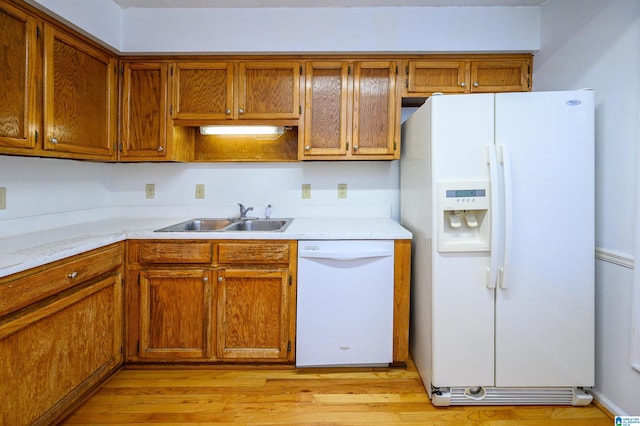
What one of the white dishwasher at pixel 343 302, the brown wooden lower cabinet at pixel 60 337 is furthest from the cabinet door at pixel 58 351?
the white dishwasher at pixel 343 302

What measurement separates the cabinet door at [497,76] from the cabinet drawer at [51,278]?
8.34 ft

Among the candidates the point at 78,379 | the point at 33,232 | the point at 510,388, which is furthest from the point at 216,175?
the point at 510,388

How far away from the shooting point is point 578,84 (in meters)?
1.91

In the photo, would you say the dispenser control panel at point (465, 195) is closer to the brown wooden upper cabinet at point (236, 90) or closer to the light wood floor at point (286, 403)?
the light wood floor at point (286, 403)

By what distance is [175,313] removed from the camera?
2.02m

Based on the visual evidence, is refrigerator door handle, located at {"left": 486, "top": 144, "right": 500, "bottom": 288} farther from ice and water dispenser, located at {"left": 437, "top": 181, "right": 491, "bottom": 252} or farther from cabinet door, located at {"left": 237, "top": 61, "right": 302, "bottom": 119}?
cabinet door, located at {"left": 237, "top": 61, "right": 302, "bottom": 119}

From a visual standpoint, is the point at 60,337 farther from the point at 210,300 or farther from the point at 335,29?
the point at 335,29

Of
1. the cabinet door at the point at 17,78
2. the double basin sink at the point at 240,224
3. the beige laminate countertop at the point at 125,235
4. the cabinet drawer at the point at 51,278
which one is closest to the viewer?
the cabinet drawer at the point at 51,278

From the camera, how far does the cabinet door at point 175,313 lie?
201 centimetres

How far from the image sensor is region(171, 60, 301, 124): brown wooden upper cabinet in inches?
92.1

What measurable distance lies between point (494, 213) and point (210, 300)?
1649 millimetres

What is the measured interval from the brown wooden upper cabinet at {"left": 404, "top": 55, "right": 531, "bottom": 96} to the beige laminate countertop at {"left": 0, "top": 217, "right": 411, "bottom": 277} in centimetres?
100

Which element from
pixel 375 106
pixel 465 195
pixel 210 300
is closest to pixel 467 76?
pixel 375 106

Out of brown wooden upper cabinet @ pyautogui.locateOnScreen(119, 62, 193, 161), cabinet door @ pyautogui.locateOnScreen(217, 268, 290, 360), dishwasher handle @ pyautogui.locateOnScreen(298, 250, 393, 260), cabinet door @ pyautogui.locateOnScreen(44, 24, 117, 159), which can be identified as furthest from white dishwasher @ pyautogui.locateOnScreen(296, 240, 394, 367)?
cabinet door @ pyautogui.locateOnScreen(44, 24, 117, 159)
